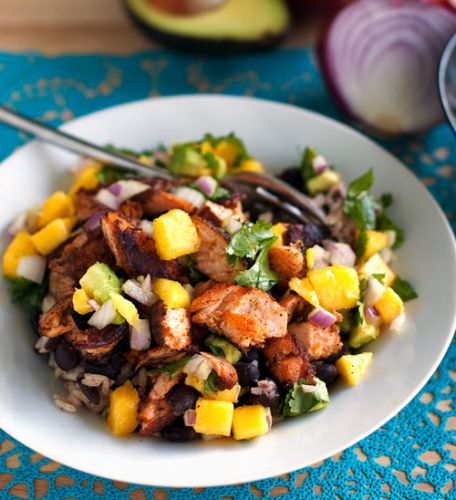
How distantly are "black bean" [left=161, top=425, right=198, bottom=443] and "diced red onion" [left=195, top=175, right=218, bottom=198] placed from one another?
1323 mm

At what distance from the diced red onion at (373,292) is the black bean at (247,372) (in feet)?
2.36

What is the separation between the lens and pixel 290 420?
3154 mm

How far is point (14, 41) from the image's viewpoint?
18.5 ft

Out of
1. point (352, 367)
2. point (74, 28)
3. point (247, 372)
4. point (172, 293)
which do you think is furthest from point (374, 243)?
point (74, 28)

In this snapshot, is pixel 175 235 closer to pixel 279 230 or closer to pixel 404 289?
pixel 279 230

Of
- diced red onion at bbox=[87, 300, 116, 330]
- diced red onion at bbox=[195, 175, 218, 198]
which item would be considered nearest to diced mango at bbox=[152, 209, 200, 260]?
diced red onion at bbox=[87, 300, 116, 330]

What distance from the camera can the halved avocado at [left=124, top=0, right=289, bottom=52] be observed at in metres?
5.43

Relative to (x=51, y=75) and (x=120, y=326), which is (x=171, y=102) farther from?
(x=120, y=326)

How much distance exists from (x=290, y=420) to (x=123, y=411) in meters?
0.76

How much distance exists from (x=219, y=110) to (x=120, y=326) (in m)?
1.87

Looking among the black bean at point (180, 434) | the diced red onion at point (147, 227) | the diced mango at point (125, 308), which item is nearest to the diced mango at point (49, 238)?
the diced red onion at point (147, 227)

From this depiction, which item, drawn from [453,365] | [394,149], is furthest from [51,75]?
[453,365]

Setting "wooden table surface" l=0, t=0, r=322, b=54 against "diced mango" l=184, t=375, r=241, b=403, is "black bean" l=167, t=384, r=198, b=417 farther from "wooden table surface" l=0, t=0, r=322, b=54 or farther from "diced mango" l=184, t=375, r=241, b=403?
"wooden table surface" l=0, t=0, r=322, b=54

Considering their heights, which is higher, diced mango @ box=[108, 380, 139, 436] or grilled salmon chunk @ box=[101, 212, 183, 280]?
grilled salmon chunk @ box=[101, 212, 183, 280]
